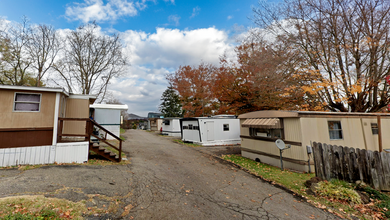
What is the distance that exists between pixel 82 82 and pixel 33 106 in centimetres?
1664

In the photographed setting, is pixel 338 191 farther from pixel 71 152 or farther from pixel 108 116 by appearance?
pixel 108 116

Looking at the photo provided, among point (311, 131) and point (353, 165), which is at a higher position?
point (311, 131)

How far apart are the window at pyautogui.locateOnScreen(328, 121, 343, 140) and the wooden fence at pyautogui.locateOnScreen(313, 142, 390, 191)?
268cm

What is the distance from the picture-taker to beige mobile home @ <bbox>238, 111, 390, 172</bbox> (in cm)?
812

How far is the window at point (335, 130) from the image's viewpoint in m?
8.56

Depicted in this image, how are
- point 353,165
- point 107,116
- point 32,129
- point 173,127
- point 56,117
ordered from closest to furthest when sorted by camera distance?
point 353,165, point 32,129, point 56,117, point 107,116, point 173,127

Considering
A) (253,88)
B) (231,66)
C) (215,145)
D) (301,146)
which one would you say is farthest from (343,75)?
(215,145)

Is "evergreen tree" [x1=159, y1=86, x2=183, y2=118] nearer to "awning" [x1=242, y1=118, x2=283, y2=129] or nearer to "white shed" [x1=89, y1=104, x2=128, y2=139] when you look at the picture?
"white shed" [x1=89, y1=104, x2=128, y2=139]

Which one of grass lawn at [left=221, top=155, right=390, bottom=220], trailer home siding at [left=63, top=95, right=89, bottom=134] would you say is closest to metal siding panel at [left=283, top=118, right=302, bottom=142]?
grass lawn at [left=221, top=155, right=390, bottom=220]

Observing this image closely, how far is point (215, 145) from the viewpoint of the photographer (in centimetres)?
1656

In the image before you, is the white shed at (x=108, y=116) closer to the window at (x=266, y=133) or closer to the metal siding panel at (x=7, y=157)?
the metal siding panel at (x=7, y=157)

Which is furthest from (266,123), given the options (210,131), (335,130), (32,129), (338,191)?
(32,129)

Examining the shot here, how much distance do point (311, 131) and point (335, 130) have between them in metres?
1.59

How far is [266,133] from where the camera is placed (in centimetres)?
1002
